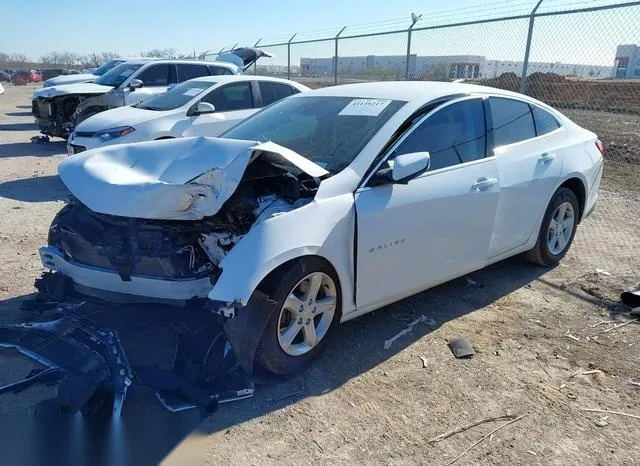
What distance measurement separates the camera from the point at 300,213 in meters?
Result: 3.26

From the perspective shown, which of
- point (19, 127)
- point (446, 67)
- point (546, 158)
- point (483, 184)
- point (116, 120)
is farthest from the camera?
point (19, 127)

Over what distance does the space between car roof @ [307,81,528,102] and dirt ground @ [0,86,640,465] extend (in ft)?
5.47

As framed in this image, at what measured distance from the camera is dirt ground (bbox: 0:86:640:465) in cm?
284

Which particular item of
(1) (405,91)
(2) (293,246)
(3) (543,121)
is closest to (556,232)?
(3) (543,121)

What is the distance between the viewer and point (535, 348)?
3902 mm

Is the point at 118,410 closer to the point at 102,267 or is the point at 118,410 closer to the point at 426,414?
the point at 102,267

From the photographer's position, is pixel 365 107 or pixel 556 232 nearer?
pixel 365 107

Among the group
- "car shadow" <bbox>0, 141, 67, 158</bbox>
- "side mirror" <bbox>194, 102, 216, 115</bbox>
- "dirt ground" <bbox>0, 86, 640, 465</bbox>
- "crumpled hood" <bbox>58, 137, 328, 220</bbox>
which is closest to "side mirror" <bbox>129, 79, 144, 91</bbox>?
"car shadow" <bbox>0, 141, 67, 158</bbox>

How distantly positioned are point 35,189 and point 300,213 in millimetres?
6746

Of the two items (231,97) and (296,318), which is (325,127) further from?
(231,97)

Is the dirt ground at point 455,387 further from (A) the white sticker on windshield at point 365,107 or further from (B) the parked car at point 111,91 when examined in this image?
(B) the parked car at point 111,91

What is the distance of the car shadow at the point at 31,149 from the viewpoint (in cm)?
1193

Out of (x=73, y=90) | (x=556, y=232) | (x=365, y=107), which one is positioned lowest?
(x=556, y=232)

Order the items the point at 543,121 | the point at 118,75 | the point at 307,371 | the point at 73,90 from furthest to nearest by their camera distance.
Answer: the point at 118,75 → the point at 73,90 → the point at 543,121 → the point at 307,371
